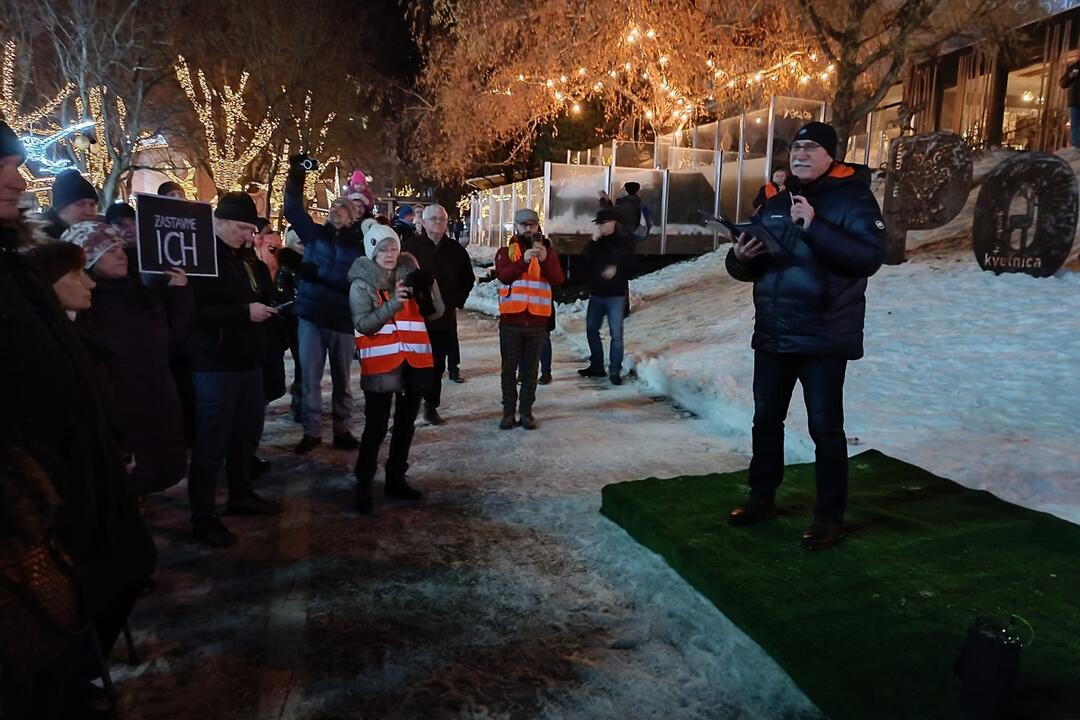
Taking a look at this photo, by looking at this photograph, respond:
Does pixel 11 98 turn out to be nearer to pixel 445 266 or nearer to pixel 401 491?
pixel 445 266

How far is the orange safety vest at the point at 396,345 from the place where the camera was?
456 cm

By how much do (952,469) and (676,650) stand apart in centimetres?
295

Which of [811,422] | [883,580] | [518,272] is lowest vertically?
[883,580]

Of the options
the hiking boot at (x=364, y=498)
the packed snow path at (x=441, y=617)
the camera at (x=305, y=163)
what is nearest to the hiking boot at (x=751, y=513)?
the packed snow path at (x=441, y=617)

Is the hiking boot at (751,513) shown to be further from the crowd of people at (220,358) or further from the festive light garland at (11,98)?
the festive light garland at (11,98)

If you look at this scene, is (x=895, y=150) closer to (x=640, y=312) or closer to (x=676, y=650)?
(x=640, y=312)

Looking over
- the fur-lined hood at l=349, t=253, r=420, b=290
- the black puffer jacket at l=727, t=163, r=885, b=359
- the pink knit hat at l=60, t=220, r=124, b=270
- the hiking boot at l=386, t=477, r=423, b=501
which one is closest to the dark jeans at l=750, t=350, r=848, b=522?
the black puffer jacket at l=727, t=163, r=885, b=359

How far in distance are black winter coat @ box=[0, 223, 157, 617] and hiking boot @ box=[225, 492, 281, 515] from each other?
257cm

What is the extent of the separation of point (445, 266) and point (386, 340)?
2561 millimetres

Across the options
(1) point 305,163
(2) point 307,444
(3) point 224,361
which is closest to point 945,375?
(2) point 307,444

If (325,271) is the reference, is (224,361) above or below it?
below

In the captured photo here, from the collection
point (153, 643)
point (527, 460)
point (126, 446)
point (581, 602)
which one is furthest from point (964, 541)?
point (126, 446)

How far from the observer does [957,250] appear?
1120cm

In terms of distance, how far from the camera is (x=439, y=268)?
700 centimetres
